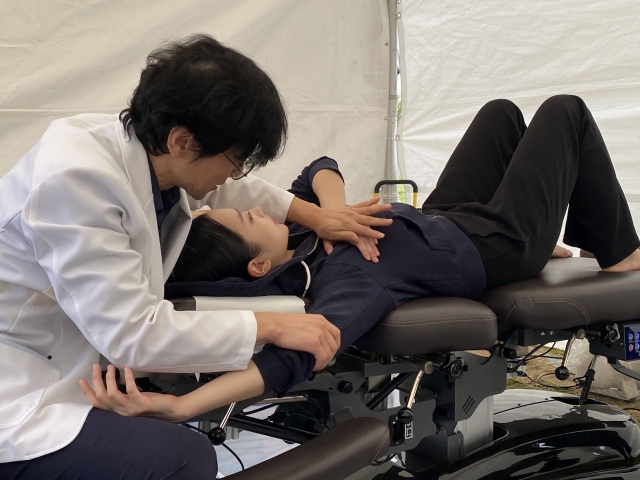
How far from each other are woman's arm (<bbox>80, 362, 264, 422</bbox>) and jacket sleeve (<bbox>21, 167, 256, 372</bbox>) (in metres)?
0.04

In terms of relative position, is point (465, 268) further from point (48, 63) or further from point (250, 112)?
point (48, 63)

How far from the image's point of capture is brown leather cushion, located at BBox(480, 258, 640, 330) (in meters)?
1.25

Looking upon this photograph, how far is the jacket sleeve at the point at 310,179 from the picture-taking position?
1.63m

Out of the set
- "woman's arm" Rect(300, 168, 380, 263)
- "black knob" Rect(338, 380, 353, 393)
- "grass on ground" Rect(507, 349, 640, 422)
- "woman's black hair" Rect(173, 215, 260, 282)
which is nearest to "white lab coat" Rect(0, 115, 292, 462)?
"woman's black hair" Rect(173, 215, 260, 282)

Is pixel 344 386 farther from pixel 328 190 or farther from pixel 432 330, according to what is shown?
pixel 328 190

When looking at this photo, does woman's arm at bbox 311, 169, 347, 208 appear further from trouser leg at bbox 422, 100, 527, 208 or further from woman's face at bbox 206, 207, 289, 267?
trouser leg at bbox 422, 100, 527, 208

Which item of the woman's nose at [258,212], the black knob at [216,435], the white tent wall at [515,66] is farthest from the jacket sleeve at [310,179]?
the white tent wall at [515,66]

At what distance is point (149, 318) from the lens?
2.88 ft

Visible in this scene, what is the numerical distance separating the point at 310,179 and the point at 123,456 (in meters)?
0.96

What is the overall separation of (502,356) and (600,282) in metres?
0.27

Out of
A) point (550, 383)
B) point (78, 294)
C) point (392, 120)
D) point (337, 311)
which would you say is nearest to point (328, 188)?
point (337, 311)

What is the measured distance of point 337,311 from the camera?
1.13 meters

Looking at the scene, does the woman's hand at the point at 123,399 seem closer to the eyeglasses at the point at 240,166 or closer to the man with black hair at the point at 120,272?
the man with black hair at the point at 120,272

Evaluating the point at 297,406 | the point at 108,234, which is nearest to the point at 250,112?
the point at 108,234
